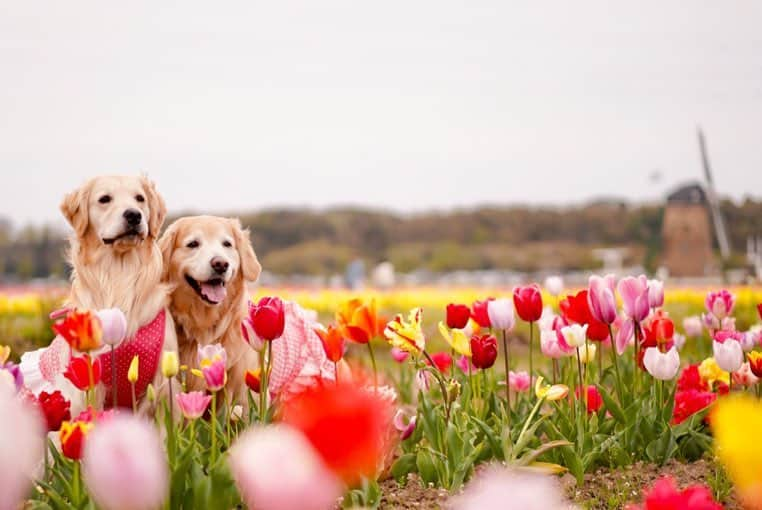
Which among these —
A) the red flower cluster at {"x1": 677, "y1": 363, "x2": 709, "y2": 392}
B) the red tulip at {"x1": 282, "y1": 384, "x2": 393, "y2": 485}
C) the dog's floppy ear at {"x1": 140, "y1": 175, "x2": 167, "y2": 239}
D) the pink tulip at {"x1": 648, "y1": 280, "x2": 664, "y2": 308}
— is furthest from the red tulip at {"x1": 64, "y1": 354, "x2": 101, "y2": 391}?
the red flower cluster at {"x1": 677, "y1": 363, "x2": 709, "y2": 392}

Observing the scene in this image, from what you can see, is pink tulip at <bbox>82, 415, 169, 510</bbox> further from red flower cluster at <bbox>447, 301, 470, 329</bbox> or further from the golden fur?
the golden fur

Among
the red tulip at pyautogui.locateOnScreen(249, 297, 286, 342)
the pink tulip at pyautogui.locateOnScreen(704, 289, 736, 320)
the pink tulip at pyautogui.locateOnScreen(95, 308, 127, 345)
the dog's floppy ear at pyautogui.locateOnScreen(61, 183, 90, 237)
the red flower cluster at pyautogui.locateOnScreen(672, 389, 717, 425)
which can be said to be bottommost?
the red flower cluster at pyautogui.locateOnScreen(672, 389, 717, 425)

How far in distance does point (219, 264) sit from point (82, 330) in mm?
1519

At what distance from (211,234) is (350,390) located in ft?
9.96

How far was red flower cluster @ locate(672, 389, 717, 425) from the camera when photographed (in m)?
4.04

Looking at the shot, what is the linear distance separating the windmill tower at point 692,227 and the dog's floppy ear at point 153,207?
101ft

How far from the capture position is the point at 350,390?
1.06 metres

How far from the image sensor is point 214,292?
386 cm

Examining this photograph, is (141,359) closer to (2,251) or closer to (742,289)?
(742,289)

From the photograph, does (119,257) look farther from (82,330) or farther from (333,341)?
(82,330)

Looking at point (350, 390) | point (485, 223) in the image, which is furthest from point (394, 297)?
point (485, 223)

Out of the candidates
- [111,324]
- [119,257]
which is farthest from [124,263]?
[111,324]

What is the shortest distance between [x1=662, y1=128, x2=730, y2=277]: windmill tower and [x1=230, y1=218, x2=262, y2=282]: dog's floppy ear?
30349 mm

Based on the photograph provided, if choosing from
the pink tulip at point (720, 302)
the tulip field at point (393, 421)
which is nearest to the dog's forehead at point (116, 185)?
the tulip field at point (393, 421)
